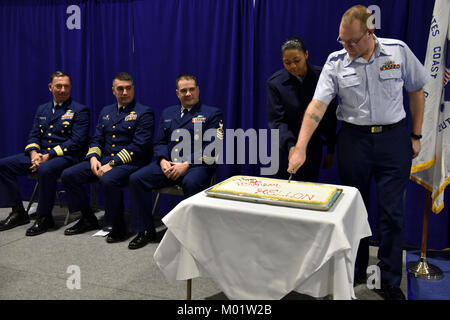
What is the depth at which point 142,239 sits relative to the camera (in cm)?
320

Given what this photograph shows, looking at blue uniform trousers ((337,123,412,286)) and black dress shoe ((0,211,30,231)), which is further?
black dress shoe ((0,211,30,231))

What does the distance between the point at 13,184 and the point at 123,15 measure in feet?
6.46

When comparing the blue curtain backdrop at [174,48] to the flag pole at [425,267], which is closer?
the flag pole at [425,267]

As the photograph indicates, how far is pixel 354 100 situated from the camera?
2201mm

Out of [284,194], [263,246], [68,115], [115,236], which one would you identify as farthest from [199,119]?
[263,246]

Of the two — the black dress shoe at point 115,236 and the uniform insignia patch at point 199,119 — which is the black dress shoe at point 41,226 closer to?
the black dress shoe at point 115,236

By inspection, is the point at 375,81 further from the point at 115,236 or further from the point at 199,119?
the point at 115,236

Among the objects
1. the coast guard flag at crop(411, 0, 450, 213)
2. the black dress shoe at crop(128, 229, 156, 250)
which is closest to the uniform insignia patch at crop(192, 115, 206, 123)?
the black dress shoe at crop(128, 229, 156, 250)

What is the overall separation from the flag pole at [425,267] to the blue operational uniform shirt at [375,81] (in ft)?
3.05

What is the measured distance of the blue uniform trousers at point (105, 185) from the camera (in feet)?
10.8

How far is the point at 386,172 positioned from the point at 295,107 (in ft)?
2.37

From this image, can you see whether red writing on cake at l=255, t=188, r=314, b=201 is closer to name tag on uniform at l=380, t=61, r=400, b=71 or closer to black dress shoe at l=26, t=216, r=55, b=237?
name tag on uniform at l=380, t=61, r=400, b=71

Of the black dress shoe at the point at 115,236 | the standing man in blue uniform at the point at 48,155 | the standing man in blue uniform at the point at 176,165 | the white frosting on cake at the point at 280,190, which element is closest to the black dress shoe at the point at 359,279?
the white frosting on cake at the point at 280,190

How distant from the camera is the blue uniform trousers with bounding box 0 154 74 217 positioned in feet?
11.5
